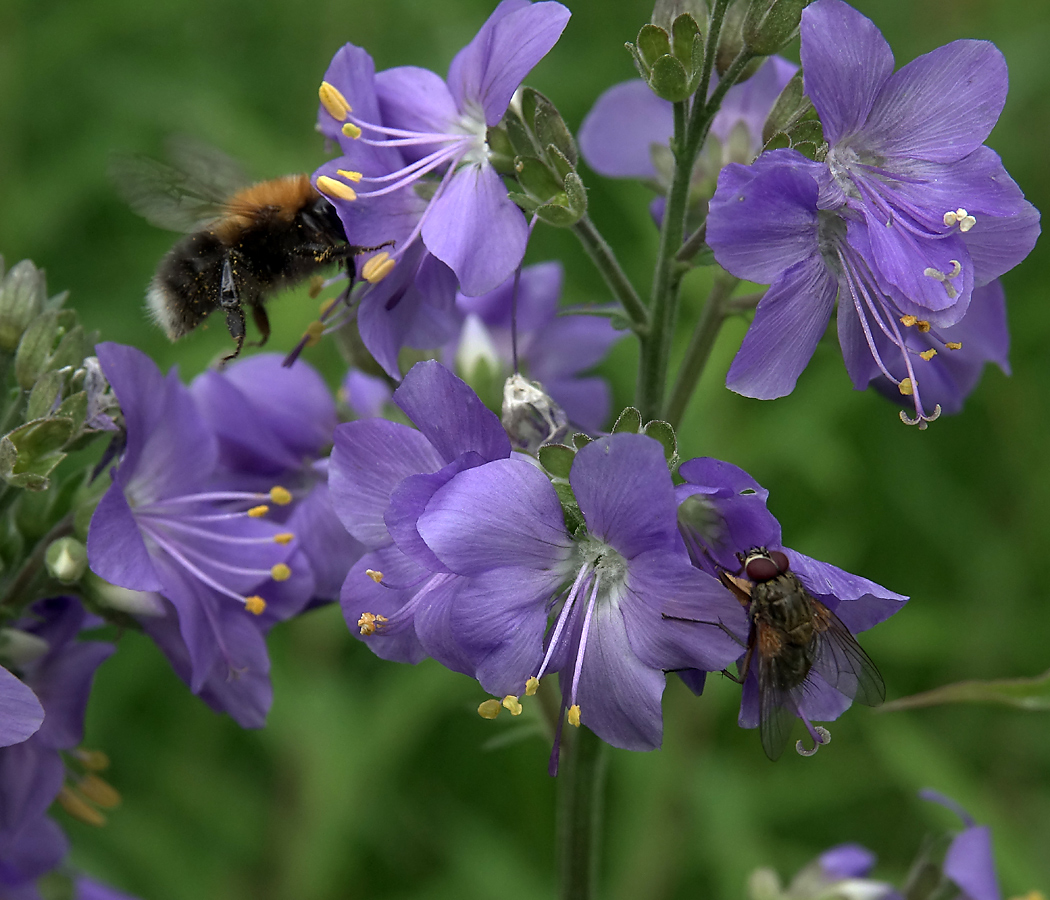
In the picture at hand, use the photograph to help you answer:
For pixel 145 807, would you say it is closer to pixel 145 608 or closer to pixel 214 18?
pixel 145 608

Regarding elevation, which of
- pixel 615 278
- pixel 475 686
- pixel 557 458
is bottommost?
pixel 475 686

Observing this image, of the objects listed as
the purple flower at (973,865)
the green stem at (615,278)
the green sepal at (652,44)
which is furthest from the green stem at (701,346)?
the purple flower at (973,865)

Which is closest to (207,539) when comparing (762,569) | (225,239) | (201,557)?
(201,557)

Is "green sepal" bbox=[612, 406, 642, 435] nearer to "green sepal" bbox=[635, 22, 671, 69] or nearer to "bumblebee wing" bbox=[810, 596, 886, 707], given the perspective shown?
"bumblebee wing" bbox=[810, 596, 886, 707]

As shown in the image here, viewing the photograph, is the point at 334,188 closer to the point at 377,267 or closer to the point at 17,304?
the point at 377,267

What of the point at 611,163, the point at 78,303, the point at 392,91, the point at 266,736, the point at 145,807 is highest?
the point at 392,91

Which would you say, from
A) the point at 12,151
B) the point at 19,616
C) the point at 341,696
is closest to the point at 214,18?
the point at 12,151
